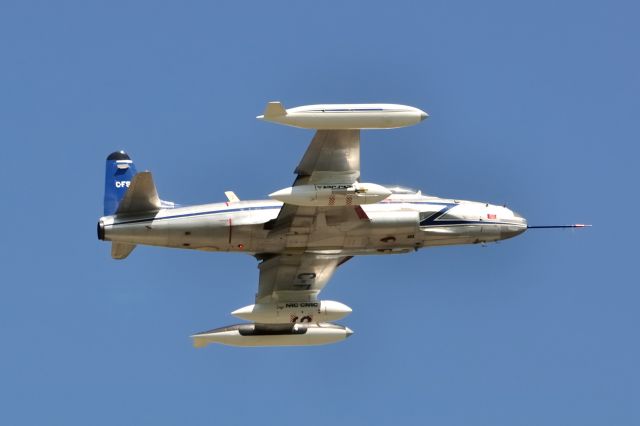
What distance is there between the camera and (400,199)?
45.8 meters

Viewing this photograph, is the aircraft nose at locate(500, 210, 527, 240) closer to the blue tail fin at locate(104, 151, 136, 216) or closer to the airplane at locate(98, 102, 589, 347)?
the airplane at locate(98, 102, 589, 347)

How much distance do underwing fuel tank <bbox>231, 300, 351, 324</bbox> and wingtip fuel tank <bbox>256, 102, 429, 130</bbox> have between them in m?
7.09

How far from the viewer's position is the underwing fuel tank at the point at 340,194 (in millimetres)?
42781

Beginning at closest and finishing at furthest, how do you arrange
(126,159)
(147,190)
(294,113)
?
(294,113) → (147,190) → (126,159)

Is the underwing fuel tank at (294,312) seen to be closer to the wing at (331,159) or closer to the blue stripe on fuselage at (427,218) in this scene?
the blue stripe on fuselage at (427,218)

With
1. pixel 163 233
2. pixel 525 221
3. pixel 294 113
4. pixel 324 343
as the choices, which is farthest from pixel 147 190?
pixel 525 221

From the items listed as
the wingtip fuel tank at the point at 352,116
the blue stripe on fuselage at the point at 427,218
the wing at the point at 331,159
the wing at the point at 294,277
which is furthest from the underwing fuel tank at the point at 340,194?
the wing at the point at 294,277

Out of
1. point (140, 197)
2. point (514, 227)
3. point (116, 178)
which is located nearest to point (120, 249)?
point (116, 178)

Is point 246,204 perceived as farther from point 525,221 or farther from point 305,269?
point 525,221

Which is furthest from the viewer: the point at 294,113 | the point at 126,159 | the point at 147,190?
the point at 126,159

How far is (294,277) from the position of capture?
4772cm

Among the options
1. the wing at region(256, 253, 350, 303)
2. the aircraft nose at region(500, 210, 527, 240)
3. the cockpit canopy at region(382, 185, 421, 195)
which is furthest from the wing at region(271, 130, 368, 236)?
the aircraft nose at region(500, 210, 527, 240)

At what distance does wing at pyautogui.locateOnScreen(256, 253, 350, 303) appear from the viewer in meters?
47.5

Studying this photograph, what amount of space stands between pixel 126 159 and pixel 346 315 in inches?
339
